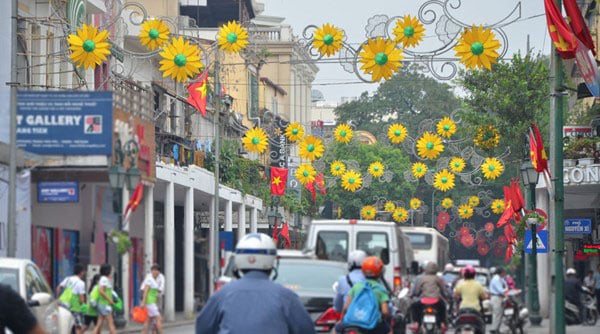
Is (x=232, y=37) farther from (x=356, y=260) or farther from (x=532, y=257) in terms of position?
(x=532, y=257)

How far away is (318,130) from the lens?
323ft

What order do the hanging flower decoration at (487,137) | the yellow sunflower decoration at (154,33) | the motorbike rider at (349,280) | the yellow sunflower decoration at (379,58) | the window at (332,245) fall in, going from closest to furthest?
1. the motorbike rider at (349,280)
2. the yellow sunflower decoration at (379,58)
3. the yellow sunflower decoration at (154,33)
4. the window at (332,245)
5. the hanging flower decoration at (487,137)

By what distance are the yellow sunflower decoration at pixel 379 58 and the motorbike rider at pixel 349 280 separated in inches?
355

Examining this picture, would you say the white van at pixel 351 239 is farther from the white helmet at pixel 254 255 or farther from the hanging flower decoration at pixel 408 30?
the white helmet at pixel 254 255

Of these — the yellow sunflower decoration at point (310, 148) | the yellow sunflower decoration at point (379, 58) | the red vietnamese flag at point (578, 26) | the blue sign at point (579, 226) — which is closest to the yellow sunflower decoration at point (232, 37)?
the yellow sunflower decoration at point (379, 58)

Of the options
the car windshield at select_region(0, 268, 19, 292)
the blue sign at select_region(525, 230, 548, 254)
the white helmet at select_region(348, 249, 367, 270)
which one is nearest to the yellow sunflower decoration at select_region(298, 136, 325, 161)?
the blue sign at select_region(525, 230, 548, 254)

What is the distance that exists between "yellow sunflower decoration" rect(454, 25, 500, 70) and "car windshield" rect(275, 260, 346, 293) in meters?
6.34

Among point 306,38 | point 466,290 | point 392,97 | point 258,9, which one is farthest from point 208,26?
point 466,290

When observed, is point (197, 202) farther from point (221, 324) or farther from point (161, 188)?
point (221, 324)

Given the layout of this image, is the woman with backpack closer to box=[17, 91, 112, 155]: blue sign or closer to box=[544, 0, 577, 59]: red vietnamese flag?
box=[544, 0, 577, 59]: red vietnamese flag

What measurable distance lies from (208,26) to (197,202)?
2313 cm

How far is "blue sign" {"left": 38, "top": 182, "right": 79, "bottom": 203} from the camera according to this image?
87.7 feet

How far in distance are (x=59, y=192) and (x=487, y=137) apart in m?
26.3

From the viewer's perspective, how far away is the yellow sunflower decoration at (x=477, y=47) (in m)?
26.5
